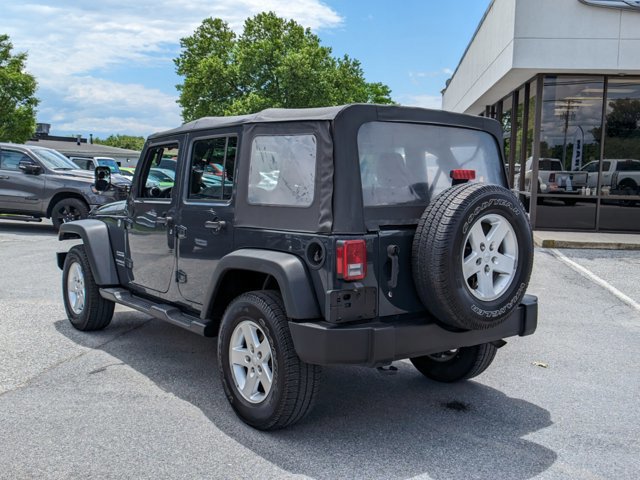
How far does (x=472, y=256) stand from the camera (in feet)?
12.1

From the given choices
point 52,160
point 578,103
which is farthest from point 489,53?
point 52,160

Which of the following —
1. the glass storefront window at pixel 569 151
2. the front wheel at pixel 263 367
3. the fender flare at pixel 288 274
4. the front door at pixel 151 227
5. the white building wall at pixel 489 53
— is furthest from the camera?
the glass storefront window at pixel 569 151

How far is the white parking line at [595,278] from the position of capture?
7.93m

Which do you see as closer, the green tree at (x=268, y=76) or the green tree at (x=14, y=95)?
the green tree at (x=14, y=95)

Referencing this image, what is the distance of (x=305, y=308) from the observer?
140 inches

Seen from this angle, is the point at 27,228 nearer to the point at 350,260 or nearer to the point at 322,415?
the point at 322,415

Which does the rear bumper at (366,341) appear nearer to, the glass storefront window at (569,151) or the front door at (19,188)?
the front door at (19,188)

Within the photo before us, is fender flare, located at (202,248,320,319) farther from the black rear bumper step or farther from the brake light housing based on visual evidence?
the brake light housing

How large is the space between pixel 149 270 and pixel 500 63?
11917 mm

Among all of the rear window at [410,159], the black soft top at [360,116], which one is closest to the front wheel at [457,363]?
the rear window at [410,159]

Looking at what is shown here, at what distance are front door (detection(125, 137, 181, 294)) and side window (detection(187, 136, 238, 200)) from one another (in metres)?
0.25

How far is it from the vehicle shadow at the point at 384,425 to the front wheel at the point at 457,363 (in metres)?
0.08

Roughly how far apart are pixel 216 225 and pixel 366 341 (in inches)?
55.6

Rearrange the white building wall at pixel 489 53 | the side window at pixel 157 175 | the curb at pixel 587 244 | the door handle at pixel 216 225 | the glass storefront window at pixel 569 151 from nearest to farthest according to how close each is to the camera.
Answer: the door handle at pixel 216 225 < the side window at pixel 157 175 < the curb at pixel 587 244 < the white building wall at pixel 489 53 < the glass storefront window at pixel 569 151
